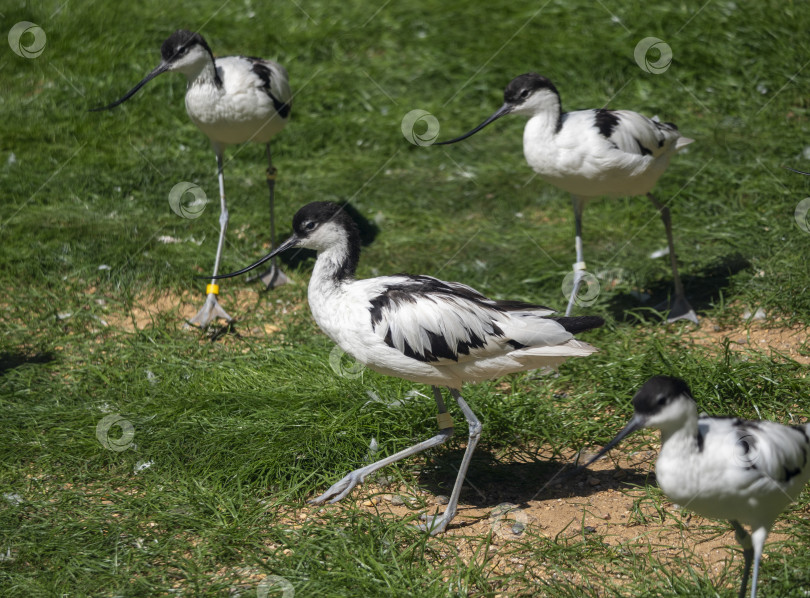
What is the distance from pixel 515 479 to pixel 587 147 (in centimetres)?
222

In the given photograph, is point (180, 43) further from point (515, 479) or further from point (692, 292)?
point (692, 292)

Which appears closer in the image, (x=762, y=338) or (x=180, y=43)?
(x=762, y=338)

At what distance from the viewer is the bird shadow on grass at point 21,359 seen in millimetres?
5648

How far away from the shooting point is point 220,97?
251 inches

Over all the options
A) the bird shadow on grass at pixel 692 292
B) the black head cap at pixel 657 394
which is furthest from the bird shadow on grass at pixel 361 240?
the black head cap at pixel 657 394

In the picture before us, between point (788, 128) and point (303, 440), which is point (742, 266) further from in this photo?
point (303, 440)

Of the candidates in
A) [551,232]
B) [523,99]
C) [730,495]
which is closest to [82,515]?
[730,495]

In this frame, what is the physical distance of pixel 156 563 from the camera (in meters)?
3.88

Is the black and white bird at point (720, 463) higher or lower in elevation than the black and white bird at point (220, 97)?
higher

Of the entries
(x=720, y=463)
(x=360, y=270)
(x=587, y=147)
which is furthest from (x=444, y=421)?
(x=360, y=270)

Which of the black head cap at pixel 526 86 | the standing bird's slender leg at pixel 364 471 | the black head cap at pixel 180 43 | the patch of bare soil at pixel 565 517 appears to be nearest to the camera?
the patch of bare soil at pixel 565 517

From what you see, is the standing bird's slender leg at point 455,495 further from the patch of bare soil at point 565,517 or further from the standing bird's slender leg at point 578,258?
the standing bird's slender leg at point 578,258

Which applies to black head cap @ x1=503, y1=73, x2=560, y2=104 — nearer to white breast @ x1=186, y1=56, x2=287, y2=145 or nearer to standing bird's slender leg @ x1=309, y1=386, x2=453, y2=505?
white breast @ x1=186, y1=56, x2=287, y2=145

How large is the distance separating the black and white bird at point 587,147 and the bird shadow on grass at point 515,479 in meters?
1.46
